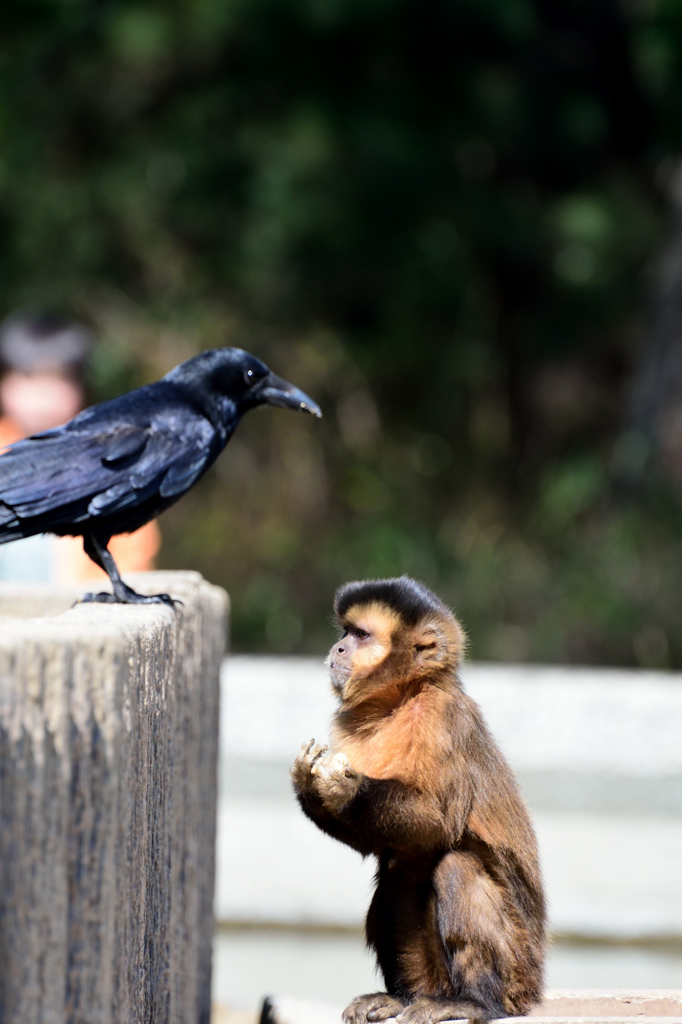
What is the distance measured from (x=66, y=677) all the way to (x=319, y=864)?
12.1 feet

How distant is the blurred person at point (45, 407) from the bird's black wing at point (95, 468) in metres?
1.40

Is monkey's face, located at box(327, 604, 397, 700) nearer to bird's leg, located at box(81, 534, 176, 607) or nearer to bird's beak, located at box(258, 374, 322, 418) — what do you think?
bird's leg, located at box(81, 534, 176, 607)

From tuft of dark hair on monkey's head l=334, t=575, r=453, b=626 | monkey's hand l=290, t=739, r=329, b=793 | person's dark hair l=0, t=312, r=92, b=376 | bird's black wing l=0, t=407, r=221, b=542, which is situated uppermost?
person's dark hair l=0, t=312, r=92, b=376

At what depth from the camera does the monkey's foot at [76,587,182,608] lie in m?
2.24

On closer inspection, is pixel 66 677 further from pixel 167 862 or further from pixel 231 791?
pixel 231 791

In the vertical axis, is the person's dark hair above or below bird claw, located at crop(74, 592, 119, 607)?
above

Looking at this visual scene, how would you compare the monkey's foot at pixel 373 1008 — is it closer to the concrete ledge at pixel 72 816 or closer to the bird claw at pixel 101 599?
the concrete ledge at pixel 72 816

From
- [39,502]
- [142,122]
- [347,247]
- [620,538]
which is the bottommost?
[39,502]

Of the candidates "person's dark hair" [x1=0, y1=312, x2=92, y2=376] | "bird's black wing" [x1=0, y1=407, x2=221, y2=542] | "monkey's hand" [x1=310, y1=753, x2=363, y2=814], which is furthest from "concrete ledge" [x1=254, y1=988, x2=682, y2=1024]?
"person's dark hair" [x1=0, y1=312, x2=92, y2=376]

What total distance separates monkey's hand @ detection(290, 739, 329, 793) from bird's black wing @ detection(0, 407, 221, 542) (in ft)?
2.54

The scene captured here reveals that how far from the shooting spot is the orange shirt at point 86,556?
4020 millimetres

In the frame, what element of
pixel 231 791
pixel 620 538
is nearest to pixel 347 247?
pixel 620 538

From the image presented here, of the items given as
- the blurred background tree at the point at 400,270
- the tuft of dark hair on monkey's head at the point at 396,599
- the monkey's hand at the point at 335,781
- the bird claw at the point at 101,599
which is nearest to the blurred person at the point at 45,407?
the bird claw at the point at 101,599

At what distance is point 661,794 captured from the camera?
196 inches
